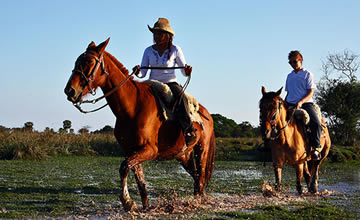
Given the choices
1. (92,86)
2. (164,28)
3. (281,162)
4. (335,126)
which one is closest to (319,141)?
(281,162)

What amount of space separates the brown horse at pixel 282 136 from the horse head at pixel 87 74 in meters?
3.44

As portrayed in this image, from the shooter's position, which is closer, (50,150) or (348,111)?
(50,150)

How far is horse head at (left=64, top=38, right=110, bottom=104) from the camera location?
18.7 ft

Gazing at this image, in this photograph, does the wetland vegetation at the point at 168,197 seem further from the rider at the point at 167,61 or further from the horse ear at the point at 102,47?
the horse ear at the point at 102,47

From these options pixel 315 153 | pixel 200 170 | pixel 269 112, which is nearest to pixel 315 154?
pixel 315 153

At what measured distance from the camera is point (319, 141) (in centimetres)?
916

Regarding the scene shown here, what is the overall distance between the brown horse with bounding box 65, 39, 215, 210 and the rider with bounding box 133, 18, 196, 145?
0.23 metres

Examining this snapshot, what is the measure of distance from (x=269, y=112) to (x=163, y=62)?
93.1 inches

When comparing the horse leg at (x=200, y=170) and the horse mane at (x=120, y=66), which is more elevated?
the horse mane at (x=120, y=66)

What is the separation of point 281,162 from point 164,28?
3728 mm

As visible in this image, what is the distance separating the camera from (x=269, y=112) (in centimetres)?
822

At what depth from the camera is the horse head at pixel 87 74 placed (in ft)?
18.7

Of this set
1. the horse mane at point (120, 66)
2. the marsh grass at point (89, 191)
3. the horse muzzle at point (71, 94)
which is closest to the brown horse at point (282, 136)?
the marsh grass at point (89, 191)

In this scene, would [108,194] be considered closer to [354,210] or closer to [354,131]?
[354,210]
